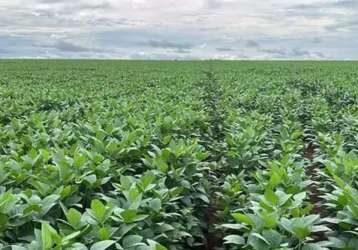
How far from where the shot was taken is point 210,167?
189 inches

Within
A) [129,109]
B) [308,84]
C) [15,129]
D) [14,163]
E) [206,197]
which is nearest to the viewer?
[14,163]

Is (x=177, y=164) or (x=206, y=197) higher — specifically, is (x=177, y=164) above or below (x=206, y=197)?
above

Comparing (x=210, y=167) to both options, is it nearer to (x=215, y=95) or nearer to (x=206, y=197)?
(x=206, y=197)

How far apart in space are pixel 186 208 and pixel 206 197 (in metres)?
0.42

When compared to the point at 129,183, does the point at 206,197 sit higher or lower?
lower

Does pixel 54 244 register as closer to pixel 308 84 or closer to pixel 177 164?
pixel 177 164

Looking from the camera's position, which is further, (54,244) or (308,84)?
(308,84)

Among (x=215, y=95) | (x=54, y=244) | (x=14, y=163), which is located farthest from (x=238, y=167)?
(x=215, y=95)

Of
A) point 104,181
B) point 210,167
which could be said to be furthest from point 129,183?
point 210,167

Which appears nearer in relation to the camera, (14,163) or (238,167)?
(14,163)

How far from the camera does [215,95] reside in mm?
12766

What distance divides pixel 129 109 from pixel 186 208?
424cm

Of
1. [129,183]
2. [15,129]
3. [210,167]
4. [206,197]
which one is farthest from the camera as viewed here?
[15,129]

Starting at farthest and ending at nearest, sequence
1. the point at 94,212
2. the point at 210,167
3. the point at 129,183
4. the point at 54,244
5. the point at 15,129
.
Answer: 1. the point at 15,129
2. the point at 210,167
3. the point at 129,183
4. the point at 94,212
5. the point at 54,244
